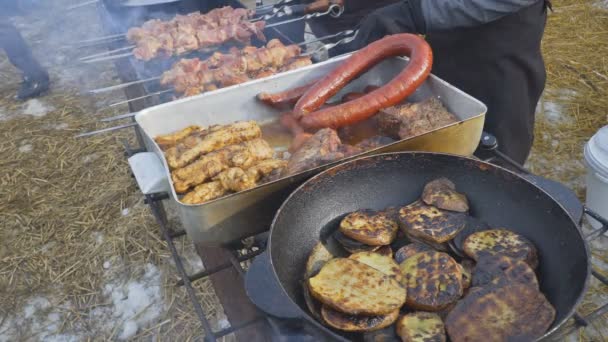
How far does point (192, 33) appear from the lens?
3359 millimetres

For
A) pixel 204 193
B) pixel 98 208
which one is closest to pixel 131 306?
pixel 98 208

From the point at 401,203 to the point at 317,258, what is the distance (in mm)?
403

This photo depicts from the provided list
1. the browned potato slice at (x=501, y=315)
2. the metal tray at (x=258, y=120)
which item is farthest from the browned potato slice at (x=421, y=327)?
the metal tray at (x=258, y=120)

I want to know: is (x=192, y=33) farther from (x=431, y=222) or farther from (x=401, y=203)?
(x=431, y=222)

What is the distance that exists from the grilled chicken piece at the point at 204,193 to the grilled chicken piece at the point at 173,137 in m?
0.34

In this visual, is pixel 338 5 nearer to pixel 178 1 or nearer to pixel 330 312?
pixel 178 1

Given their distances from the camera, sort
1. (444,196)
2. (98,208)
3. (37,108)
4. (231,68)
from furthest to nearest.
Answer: (37,108) → (98,208) → (231,68) → (444,196)

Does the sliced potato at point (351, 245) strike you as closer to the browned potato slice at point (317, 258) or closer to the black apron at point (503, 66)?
the browned potato slice at point (317, 258)

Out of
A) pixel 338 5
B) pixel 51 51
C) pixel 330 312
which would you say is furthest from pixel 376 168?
pixel 51 51

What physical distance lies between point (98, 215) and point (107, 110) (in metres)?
2.22

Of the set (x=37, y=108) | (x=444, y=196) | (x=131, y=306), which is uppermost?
(x=444, y=196)

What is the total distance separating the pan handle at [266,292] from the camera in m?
1.20

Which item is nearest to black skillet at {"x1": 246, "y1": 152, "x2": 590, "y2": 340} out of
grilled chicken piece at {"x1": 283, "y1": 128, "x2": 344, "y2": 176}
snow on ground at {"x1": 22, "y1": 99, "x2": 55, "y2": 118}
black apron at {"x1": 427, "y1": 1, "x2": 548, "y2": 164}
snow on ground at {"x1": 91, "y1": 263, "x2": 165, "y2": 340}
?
grilled chicken piece at {"x1": 283, "y1": 128, "x2": 344, "y2": 176}

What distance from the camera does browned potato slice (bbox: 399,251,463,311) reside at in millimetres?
1171
